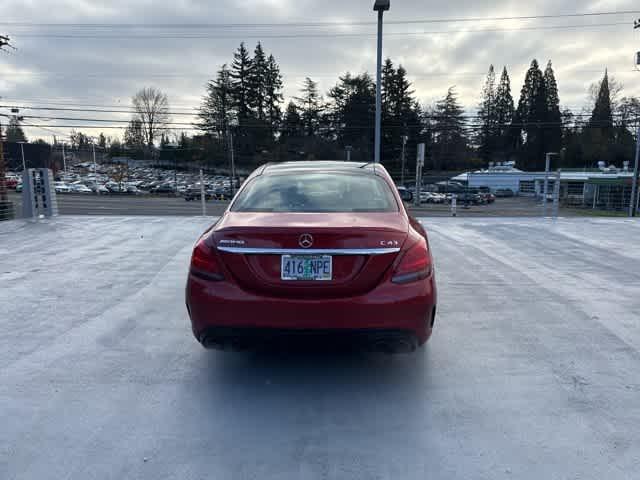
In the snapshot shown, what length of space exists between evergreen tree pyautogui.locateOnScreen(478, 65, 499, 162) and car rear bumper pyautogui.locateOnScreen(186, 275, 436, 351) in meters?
80.2

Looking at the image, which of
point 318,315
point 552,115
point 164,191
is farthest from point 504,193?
point 318,315

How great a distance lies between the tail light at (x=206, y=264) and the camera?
2.70 m

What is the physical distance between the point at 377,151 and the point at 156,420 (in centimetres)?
1049

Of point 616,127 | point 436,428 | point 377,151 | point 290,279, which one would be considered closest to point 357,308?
point 290,279

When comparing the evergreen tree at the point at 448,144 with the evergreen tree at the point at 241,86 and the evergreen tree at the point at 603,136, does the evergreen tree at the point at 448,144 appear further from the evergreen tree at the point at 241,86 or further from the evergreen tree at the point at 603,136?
the evergreen tree at the point at 241,86

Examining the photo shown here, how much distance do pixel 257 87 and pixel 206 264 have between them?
70906 millimetres

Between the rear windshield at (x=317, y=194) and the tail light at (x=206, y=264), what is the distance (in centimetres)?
52

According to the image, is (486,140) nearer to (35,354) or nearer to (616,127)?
(616,127)

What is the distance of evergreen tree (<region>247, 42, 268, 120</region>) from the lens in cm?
6906

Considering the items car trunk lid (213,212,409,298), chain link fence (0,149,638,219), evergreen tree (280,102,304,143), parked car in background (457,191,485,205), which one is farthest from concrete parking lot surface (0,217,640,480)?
evergreen tree (280,102,304,143)

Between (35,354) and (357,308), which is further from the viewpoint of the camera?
(35,354)

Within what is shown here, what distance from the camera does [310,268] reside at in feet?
8.59

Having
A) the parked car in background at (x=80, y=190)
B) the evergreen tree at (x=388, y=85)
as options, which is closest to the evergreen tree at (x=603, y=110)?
the evergreen tree at (x=388, y=85)

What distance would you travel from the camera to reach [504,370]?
10.0 feet
